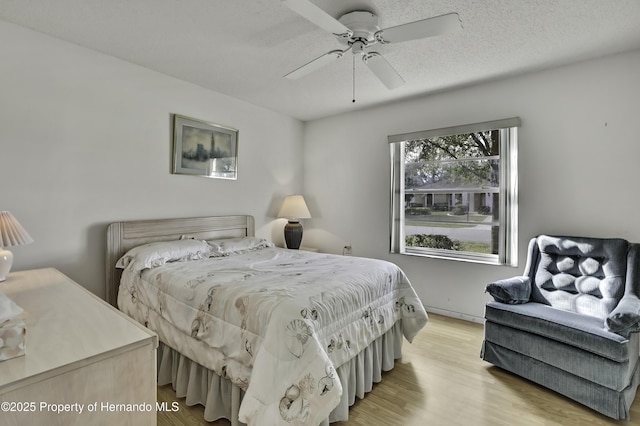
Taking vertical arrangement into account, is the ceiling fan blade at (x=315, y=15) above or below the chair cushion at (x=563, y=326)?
above

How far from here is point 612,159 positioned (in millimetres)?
2562

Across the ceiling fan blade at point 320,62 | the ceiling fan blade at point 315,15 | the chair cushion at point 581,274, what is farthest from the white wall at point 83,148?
the chair cushion at point 581,274

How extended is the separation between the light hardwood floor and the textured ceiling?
2517 millimetres

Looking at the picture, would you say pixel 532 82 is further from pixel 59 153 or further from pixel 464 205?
pixel 59 153

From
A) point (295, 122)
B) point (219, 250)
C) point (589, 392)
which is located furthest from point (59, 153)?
point (589, 392)

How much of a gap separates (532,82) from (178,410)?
395 cm

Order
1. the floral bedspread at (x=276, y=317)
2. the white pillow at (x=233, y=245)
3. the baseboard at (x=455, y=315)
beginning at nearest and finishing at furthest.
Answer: the floral bedspread at (x=276, y=317), the white pillow at (x=233, y=245), the baseboard at (x=455, y=315)

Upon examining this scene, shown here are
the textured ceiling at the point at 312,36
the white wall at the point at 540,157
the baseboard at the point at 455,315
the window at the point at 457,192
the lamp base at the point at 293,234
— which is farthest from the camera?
the lamp base at the point at 293,234

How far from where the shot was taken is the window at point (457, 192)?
10.1 feet

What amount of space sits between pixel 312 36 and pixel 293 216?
2.26 metres

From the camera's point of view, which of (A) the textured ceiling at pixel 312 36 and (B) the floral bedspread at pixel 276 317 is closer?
(B) the floral bedspread at pixel 276 317

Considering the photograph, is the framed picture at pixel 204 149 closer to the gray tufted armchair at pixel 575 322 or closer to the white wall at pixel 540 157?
the white wall at pixel 540 157

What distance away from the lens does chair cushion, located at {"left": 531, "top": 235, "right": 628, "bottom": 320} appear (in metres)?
2.20

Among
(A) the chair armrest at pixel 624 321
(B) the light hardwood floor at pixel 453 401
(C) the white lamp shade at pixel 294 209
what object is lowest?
(B) the light hardwood floor at pixel 453 401
